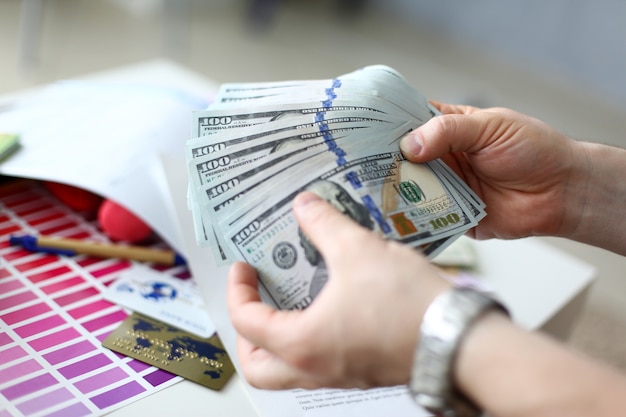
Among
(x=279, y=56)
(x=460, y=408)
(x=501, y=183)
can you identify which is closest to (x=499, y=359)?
(x=460, y=408)

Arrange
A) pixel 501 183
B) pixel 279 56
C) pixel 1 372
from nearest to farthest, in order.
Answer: pixel 1 372 < pixel 501 183 < pixel 279 56

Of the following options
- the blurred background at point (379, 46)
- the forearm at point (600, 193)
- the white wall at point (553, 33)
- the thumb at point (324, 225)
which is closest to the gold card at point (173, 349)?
the thumb at point (324, 225)

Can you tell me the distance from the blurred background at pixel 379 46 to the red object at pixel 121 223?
177 cm

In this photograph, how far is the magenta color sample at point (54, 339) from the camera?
74 centimetres

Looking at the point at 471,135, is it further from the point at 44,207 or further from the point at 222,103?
the point at 44,207

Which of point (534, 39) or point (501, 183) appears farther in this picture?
point (534, 39)

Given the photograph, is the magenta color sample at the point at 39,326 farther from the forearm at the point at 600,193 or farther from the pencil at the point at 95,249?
the forearm at the point at 600,193

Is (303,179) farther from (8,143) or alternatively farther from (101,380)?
(8,143)

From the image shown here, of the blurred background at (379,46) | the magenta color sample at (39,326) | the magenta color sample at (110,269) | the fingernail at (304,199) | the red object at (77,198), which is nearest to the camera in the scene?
the fingernail at (304,199)

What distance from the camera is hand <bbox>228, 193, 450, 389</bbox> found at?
1.84 ft

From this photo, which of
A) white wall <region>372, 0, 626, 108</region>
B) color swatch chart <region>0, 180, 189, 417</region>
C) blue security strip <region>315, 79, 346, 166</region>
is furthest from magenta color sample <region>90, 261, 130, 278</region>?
white wall <region>372, 0, 626, 108</region>

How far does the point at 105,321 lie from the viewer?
0.80 m

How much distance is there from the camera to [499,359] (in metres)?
0.52

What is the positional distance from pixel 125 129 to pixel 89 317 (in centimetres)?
34
